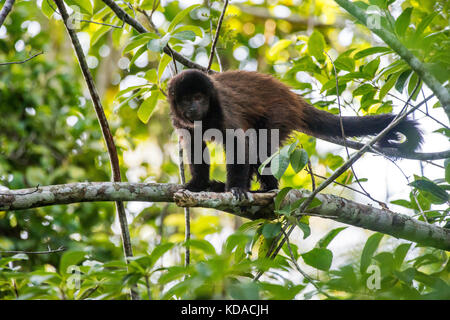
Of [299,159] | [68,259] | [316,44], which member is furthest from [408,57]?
[68,259]

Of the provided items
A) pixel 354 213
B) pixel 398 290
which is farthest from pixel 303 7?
pixel 398 290

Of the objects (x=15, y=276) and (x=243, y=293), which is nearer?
(x=243, y=293)

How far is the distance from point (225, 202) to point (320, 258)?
104 centimetres

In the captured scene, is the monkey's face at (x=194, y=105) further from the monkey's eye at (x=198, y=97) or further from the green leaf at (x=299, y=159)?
the green leaf at (x=299, y=159)

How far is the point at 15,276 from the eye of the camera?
247cm

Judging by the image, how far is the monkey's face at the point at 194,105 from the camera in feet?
15.9

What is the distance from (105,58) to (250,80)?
669 centimetres

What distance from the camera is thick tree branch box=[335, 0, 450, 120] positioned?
8.66 ft

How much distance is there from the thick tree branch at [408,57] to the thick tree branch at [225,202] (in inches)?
43.6

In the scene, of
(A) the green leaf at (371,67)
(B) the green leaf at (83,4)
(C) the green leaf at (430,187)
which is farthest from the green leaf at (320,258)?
(B) the green leaf at (83,4)

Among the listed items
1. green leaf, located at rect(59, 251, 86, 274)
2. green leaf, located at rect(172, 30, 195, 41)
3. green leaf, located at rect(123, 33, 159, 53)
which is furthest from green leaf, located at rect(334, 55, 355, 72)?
green leaf, located at rect(59, 251, 86, 274)

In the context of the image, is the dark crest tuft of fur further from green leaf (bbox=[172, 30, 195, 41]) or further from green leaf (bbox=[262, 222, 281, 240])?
green leaf (bbox=[262, 222, 281, 240])

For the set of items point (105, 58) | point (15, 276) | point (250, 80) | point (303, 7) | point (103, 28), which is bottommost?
point (15, 276)
